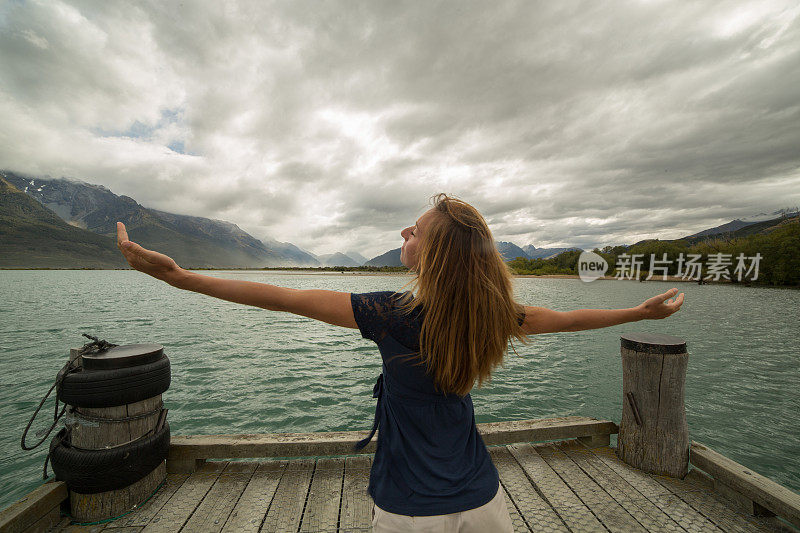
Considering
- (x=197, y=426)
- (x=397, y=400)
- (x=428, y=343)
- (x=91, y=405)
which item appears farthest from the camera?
(x=197, y=426)

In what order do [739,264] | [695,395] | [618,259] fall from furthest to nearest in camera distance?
1. [618,259]
2. [739,264]
3. [695,395]

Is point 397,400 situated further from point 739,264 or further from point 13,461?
point 739,264

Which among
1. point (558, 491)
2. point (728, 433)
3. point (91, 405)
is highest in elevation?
point (91, 405)

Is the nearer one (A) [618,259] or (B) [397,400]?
(B) [397,400]

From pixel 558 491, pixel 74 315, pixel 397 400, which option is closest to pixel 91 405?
pixel 397 400

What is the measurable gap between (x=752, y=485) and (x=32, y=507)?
588 centimetres

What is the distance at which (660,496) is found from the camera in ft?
10.7

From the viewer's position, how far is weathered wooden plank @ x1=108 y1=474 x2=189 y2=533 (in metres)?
2.86

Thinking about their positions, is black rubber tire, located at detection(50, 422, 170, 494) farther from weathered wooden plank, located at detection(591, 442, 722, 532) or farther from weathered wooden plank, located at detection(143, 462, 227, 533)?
weathered wooden plank, located at detection(591, 442, 722, 532)

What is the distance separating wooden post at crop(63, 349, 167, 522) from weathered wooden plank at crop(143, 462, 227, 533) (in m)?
0.30

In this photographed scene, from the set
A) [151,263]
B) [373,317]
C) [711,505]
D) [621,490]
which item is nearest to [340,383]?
[621,490]

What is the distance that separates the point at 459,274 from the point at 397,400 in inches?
26.5

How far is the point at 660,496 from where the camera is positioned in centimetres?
326

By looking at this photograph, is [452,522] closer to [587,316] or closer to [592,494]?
[587,316]
